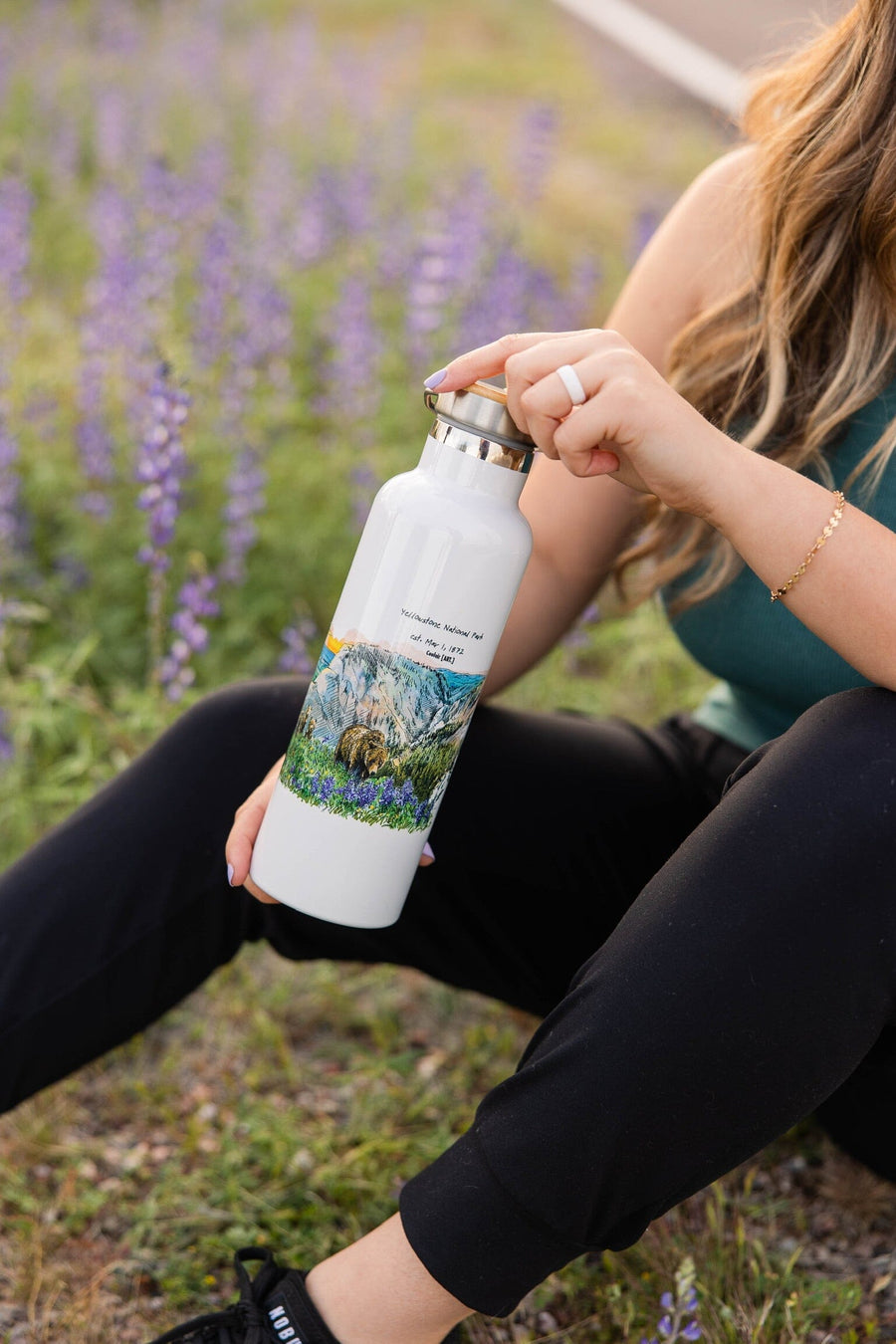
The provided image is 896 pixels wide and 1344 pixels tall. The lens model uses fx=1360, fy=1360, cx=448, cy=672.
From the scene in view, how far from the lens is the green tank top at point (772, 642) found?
154 cm

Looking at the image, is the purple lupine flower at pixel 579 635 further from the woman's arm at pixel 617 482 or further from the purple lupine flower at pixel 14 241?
the purple lupine flower at pixel 14 241

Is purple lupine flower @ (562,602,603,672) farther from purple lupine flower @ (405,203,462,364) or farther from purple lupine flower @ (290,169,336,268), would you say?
purple lupine flower @ (290,169,336,268)

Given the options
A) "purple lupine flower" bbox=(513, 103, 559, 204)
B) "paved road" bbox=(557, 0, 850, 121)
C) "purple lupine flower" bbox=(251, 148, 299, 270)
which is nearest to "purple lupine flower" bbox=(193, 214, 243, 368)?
"purple lupine flower" bbox=(251, 148, 299, 270)

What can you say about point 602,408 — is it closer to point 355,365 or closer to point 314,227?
point 355,365

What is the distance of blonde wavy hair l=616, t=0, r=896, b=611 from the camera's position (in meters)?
1.47

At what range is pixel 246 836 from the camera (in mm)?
1420

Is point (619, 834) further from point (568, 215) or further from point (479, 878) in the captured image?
point (568, 215)

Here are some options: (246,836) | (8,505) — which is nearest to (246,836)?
(246,836)

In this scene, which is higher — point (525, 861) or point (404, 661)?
point (404, 661)

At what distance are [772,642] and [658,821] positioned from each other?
0.85ft

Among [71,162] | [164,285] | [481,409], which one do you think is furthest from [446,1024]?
[71,162]

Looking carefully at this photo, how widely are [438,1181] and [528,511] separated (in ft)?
2.65

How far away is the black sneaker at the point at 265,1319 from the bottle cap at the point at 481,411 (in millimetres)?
861

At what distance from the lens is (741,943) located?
1.17m
